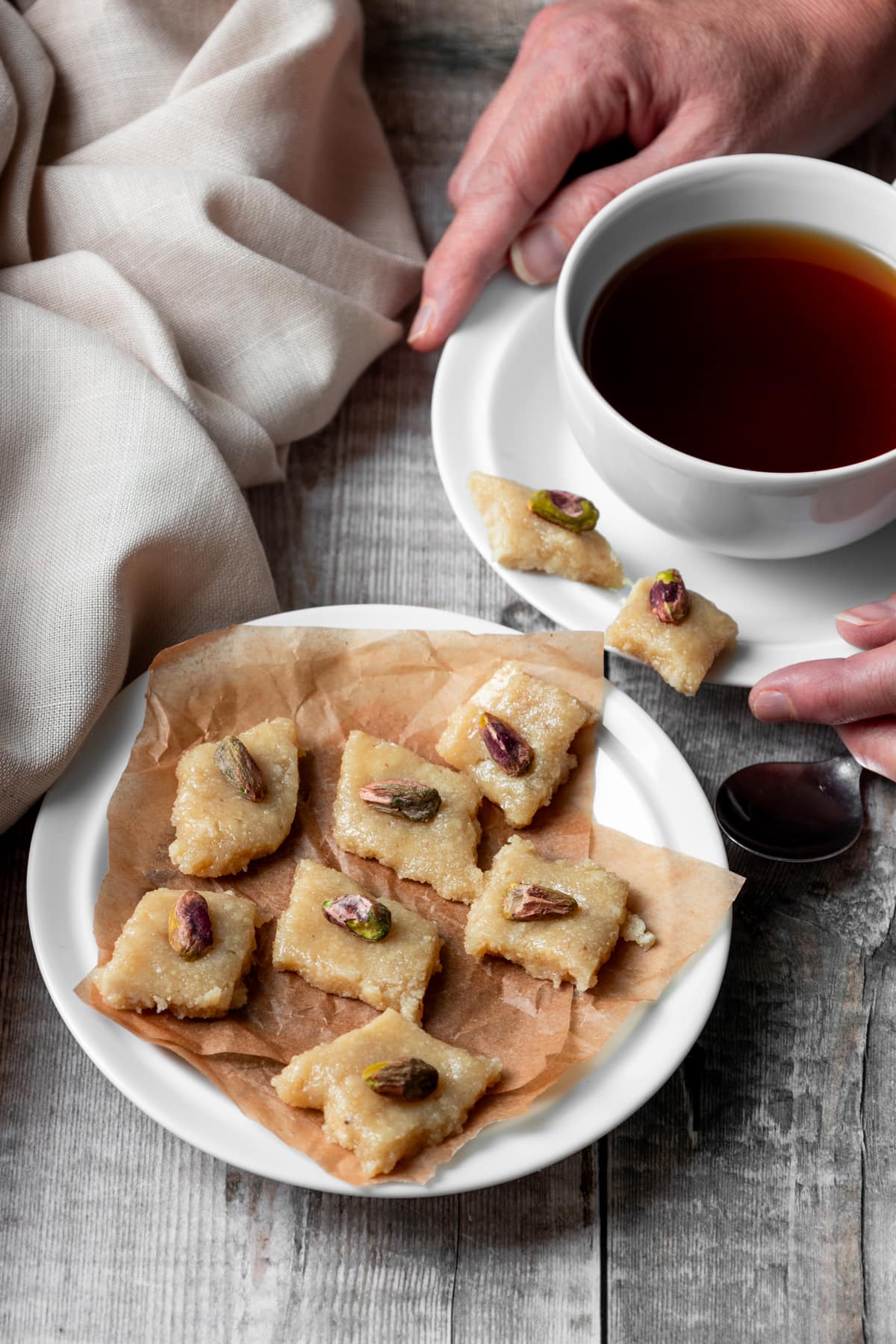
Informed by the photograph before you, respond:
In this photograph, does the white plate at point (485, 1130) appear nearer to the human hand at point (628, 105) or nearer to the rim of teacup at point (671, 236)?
the rim of teacup at point (671, 236)

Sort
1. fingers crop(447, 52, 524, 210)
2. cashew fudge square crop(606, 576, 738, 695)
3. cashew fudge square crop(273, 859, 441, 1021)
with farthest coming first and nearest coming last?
1. fingers crop(447, 52, 524, 210)
2. cashew fudge square crop(606, 576, 738, 695)
3. cashew fudge square crop(273, 859, 441, 1021)

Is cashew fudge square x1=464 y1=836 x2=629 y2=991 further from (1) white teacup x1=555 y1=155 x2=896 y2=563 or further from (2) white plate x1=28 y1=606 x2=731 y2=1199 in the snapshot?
(1) white teacup x1=555 y1=155 x2=896 y2=563

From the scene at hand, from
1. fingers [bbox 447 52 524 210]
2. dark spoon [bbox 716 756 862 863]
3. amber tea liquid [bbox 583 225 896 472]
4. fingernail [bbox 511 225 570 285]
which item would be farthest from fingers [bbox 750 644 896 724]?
fingers [bbox 447 52 524 210]

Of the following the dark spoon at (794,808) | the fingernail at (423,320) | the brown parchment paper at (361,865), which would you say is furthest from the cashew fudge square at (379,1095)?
the fingernail at (423,320)

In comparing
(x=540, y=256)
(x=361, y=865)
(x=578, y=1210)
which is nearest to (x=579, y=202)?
(x=540, y=256)

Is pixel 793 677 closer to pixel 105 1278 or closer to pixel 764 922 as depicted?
pixel 764 922

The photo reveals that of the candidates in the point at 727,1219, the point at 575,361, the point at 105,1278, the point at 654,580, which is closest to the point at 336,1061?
the point at 105,1278

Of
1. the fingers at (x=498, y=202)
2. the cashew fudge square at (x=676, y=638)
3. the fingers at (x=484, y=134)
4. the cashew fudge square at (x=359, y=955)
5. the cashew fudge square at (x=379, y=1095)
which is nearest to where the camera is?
the cashew fudge square at (x=379, y=1095)
